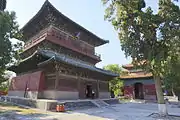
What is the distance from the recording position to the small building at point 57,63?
1533 centimetres

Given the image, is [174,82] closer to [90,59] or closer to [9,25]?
[90,59]

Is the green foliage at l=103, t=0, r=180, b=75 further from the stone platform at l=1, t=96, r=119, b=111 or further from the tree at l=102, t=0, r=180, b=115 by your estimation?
the stone platform at l=1, t=96, r=119, b=111

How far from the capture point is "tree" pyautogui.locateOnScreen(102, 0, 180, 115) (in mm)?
10883

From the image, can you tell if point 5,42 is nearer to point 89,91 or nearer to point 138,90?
point 89,91

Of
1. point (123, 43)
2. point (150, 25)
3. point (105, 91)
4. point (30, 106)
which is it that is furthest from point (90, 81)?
point (150, 25)

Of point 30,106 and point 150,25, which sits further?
point 30,106

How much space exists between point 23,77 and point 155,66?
14225mm

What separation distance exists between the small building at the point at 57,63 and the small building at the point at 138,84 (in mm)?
6626

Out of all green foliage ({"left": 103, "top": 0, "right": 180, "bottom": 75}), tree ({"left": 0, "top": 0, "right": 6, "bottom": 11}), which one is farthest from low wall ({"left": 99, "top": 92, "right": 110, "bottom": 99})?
tree ({"left": 0, "top": 0, "right": 6, "bottom": 11})

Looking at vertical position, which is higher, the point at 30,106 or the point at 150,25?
the point at 150,25

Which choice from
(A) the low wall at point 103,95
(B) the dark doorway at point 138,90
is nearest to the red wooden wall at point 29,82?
(A) the low wall at point 103,95

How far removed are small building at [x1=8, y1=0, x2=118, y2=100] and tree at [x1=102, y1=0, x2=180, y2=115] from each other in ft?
19.1

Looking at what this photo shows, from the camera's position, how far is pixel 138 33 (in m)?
11.5

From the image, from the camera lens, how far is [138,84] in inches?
1157
